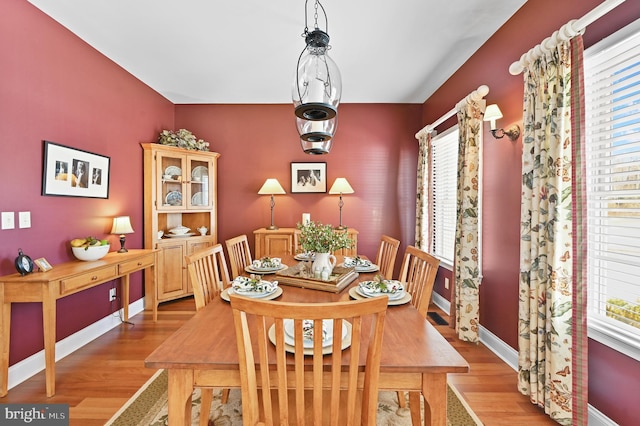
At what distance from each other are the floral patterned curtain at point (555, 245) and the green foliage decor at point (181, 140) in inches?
145

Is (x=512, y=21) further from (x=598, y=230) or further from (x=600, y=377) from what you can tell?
(x=600, y=377)

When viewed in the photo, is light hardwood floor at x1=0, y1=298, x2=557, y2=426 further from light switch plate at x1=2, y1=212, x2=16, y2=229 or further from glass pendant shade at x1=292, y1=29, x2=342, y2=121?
glass pendant shade at x1=292, y1=29, x2=342, y2=121

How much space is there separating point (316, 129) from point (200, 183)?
2845mm

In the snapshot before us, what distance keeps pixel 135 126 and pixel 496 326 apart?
436 centimetres

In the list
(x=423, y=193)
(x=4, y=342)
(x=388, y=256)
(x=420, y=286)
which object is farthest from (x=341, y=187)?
(x=4, y=342)

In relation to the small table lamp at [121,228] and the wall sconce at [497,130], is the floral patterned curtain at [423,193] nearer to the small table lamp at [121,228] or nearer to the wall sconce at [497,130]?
the wall sconce at [497,130]

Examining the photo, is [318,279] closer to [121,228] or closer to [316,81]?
[316,81]

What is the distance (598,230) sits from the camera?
1728 mm

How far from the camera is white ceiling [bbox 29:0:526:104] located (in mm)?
2285

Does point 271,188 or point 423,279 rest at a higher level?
point 271,188

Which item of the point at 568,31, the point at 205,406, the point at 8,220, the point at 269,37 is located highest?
the point at 269,37

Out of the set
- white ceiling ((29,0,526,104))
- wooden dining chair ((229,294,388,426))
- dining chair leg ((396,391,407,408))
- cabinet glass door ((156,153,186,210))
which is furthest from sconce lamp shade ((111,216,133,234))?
dining chair leg ((396,391,407,408))

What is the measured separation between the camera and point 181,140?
392 centimetres

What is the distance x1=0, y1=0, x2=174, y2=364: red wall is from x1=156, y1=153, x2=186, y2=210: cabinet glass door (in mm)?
379
